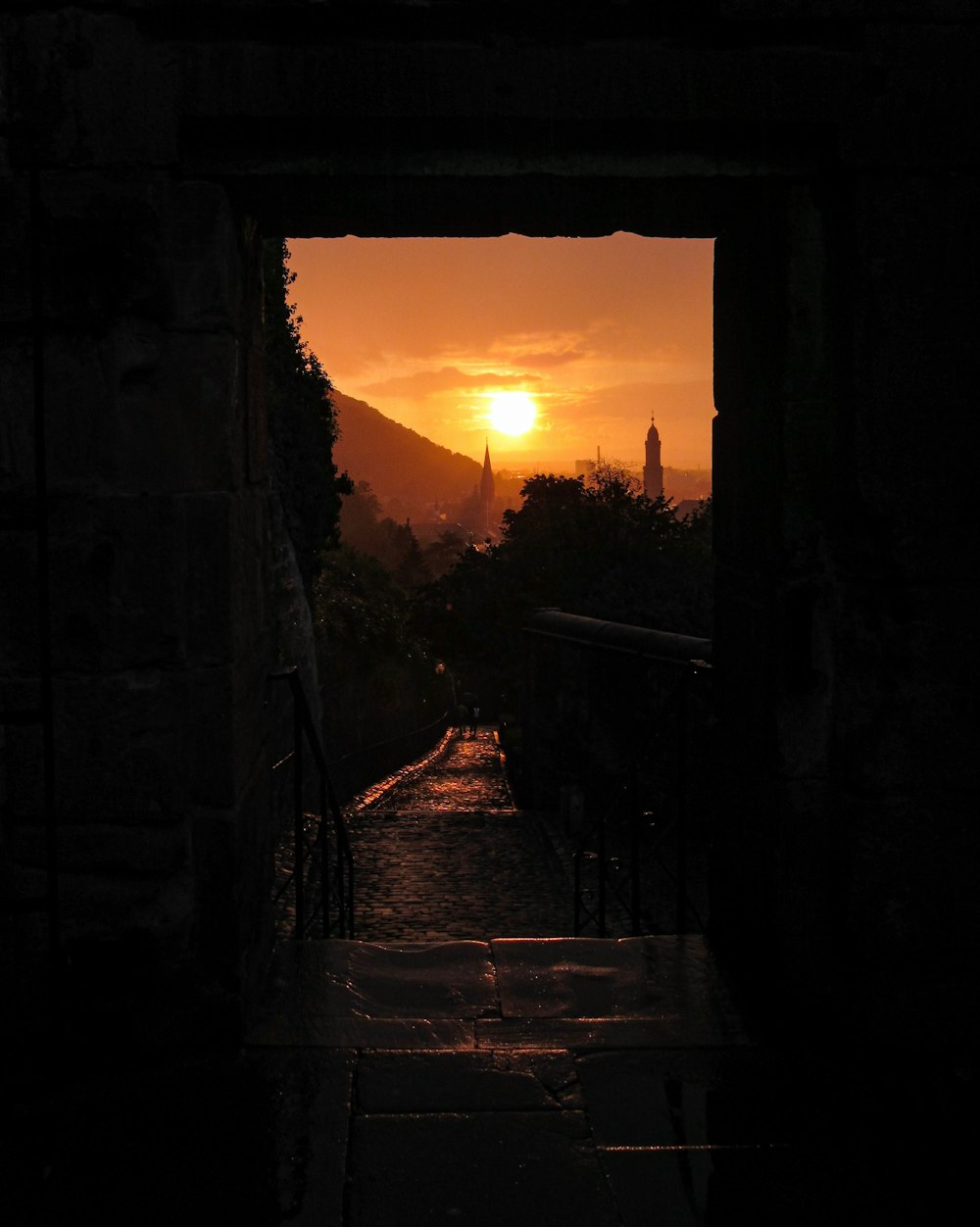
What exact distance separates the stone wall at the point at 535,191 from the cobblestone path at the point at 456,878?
8.48 ft

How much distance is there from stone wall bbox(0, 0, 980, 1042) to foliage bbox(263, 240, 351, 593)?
33.0ft

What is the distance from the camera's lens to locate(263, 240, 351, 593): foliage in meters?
13.2

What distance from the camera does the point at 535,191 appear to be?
3.18 metres

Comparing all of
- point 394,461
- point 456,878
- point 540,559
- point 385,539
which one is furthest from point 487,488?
point 456,878

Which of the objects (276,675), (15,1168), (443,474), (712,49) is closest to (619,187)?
(712,49)

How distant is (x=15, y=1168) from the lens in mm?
2502

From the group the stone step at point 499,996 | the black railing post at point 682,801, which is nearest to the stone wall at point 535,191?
the stone step at point 499,996

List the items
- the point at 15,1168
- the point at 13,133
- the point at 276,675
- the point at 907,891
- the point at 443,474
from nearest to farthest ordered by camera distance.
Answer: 1. the point at 15,1168
2. the point at 13,133
3. the point at 907,891
4. the point at 276,675
5. the point at 443,474

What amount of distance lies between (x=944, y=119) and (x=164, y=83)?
2136mm

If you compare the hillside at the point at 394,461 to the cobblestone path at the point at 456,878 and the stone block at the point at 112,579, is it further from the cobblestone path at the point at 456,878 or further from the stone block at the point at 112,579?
the stone block at the point at 112,579

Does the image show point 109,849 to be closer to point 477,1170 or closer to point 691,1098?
point 477,1170

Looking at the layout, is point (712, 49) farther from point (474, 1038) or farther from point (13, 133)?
point (474, 1038)

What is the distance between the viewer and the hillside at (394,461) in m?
154

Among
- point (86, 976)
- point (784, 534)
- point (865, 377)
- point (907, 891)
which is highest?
point (865, 377)
